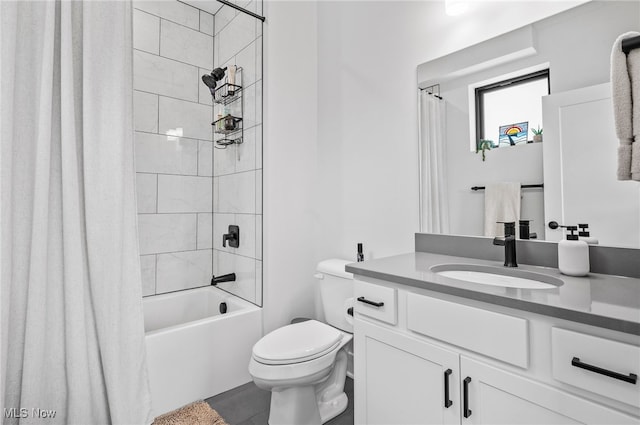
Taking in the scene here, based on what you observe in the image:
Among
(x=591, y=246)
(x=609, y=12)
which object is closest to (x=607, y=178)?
(x=591, y=246)

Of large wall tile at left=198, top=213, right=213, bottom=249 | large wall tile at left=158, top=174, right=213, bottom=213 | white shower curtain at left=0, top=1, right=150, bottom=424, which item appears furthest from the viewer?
large wall tile at left=198, top=213, right=213, bottom=249

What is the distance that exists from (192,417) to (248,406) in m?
0.28

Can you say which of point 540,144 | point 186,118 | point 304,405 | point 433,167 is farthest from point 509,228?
point 186,118

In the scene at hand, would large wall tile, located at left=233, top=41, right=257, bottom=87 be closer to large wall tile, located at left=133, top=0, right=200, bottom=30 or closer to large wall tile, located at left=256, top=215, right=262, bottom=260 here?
large wall tile, located at left=133, top=0, right=200, bottom=30

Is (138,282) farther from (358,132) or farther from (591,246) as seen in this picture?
(591,246)

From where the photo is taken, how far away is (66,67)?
1270 millimetres

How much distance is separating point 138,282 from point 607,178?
189 cm

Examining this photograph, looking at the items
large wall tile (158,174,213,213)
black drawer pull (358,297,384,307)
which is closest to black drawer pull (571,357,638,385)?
black drawer pull (358,297,384,307)

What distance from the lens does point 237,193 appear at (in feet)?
7.55

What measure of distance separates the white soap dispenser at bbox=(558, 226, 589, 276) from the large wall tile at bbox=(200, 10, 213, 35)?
2.84 metres

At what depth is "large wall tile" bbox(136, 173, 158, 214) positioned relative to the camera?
7.44 feet

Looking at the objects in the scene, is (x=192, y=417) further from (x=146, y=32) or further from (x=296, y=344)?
(x=146, y=32)

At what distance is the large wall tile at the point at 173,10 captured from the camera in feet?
7.52

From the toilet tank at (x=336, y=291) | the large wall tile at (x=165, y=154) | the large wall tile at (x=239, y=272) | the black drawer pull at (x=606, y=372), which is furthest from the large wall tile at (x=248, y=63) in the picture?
the black drawer pull at (x=606, y=372)
